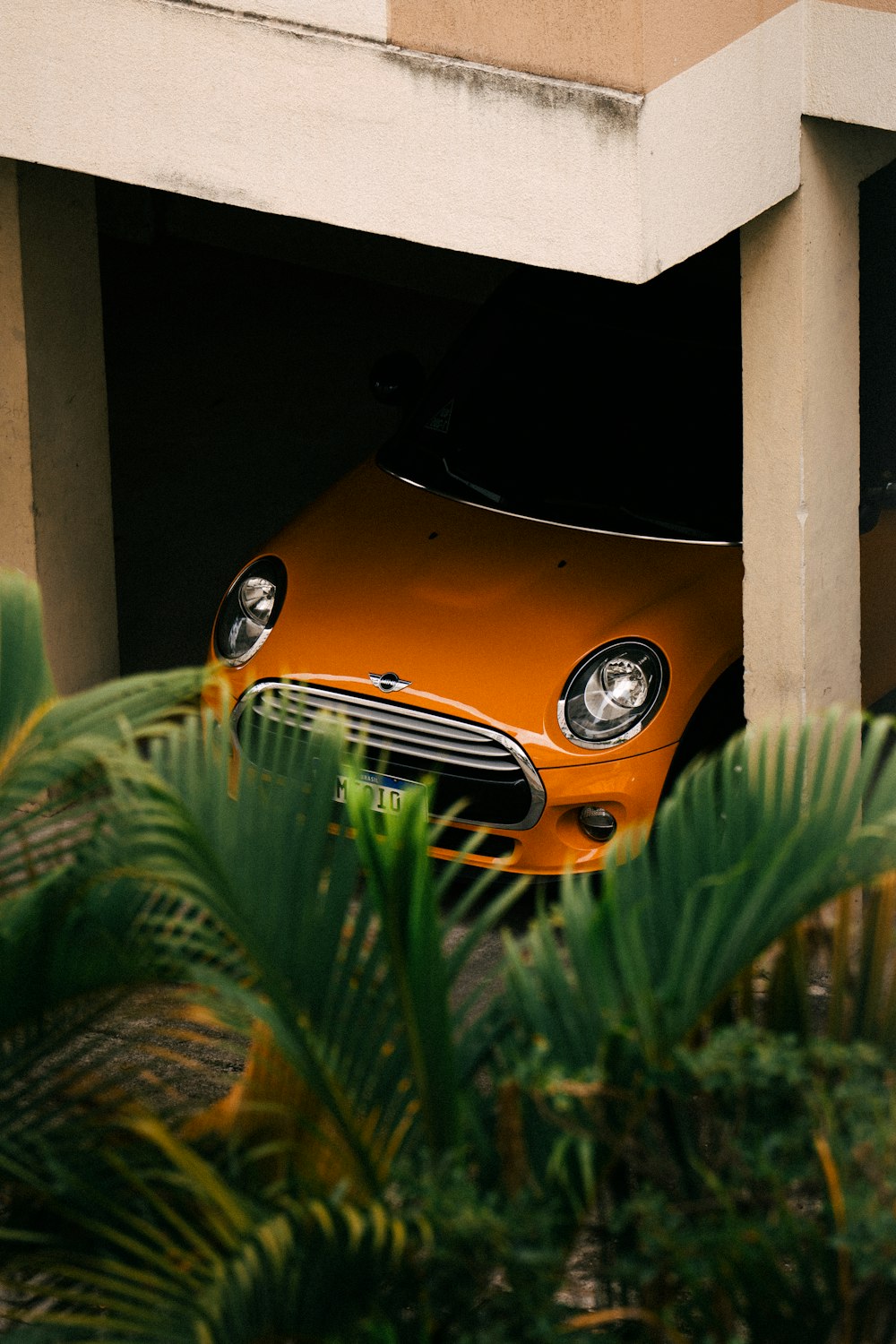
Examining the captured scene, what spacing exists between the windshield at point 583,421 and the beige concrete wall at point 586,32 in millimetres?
1763

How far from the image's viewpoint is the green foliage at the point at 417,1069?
2.88 meters

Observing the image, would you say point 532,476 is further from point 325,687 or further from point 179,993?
point 179,993

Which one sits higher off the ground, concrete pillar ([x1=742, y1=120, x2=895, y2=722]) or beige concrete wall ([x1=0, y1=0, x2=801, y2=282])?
beige concrete wall ([x1=0, y1=0, x2=801, y2=282])

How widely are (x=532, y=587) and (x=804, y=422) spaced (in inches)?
50.0

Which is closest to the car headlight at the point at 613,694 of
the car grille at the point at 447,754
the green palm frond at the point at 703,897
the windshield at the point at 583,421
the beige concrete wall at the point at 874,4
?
the car grille at the point at 447,754

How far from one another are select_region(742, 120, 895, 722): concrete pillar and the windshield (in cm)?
80

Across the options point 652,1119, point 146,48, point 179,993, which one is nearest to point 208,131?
point 146,48

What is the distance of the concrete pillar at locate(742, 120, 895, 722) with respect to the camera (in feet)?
17.6

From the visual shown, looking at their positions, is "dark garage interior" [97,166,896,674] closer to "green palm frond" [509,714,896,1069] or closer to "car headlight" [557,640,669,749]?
"car headlight" [557,640,669,749]

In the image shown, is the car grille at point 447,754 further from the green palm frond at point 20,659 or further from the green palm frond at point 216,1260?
the green palm frond at point 216,1260

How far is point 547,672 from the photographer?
5.92 metres

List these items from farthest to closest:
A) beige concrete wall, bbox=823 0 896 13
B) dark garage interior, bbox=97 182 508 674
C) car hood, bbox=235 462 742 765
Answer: dark garage interior, bbox=97 182 508 674 < car hood, bbox=235 462 742 765 < beige concrete wall, bbox=823 0 896 13

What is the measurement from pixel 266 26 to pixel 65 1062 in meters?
3.31

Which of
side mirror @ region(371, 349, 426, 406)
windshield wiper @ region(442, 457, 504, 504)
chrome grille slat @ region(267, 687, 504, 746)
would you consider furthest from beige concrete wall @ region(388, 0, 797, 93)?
side mirror @ region(371, 349, 426, 406)
